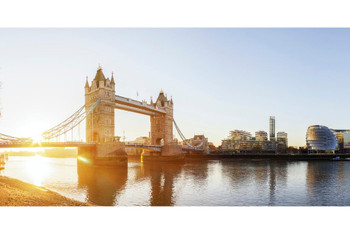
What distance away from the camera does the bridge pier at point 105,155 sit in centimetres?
2916

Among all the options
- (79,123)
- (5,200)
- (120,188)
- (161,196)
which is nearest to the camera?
(5,200)

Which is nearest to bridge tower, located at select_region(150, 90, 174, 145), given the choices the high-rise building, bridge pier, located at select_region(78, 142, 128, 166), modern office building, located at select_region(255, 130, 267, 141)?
bridge pier, located at select_region(78, 142, 128, 166)

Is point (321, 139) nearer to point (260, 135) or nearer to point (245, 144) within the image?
point (260, 135)

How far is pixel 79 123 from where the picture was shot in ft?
96.8

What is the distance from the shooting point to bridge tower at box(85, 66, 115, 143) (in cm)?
3216

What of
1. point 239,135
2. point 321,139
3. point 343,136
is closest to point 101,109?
point 239,135

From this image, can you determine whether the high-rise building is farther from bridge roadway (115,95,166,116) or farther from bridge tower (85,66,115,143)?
bridge tower (85,66,115,143)

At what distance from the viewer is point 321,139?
80.6m

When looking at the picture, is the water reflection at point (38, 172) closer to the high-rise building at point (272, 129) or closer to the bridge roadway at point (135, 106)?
the bridge roadway at point (135, 106)

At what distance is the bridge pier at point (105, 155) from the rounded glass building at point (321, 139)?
229 ft
